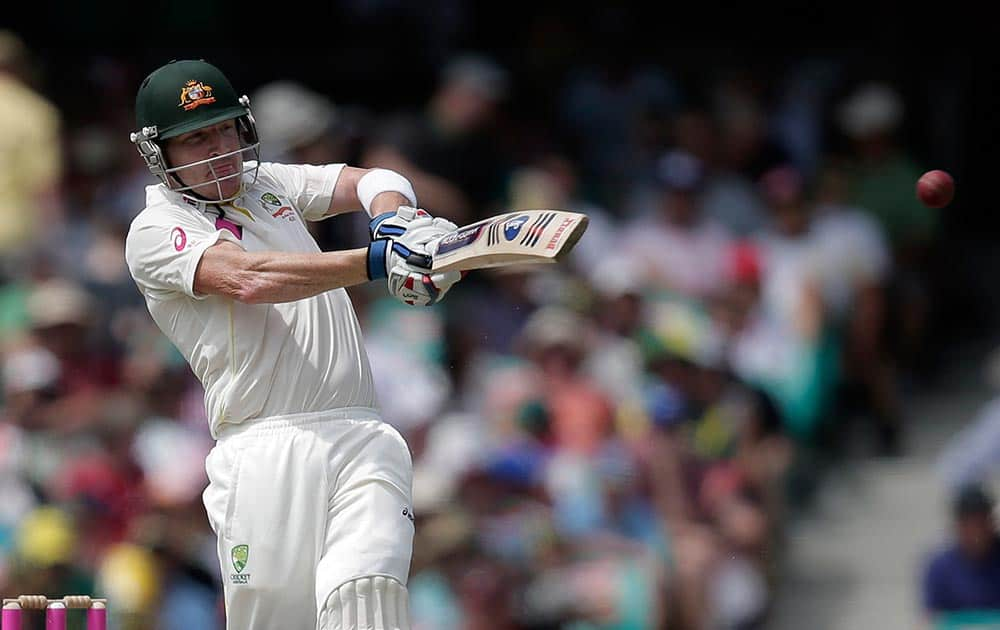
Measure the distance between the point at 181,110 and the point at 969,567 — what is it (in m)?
5.36

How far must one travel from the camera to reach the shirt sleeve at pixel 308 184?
662 centimetres

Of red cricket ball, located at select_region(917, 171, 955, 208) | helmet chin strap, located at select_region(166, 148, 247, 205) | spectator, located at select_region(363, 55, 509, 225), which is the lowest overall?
helmet chin strap, located at select_region(166, 148, 247, 205)

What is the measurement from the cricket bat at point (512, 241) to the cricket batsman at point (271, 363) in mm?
145

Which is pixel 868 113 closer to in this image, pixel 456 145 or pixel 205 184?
pixel 456 145

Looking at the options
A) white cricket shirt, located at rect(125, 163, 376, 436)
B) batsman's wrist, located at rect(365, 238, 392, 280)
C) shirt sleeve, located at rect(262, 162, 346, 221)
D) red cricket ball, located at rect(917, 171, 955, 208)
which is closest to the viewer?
batsman's wrist, located at rect(365, 238, 392, 280)

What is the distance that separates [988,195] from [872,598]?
423 centimetres

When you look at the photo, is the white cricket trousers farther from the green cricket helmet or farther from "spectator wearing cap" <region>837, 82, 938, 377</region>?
"spectator wearing cap" <region>837, 82, 938, 377</region>

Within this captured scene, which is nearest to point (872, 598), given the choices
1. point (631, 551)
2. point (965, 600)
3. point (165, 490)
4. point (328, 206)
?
point (965, 600)

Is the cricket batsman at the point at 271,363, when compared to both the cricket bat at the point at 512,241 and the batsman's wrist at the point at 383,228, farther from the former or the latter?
the cricket bat at the point at 512,241

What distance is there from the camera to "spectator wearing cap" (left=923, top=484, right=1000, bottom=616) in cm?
974

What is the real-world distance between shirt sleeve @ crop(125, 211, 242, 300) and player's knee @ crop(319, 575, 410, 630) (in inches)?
40.9

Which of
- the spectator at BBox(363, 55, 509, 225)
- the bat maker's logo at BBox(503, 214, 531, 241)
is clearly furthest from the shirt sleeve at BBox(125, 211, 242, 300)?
the spectator at BBox(363, 55, 509, 225)

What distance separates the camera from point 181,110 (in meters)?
6.14

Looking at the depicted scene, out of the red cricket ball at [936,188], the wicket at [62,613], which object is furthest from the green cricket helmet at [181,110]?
the red cricket ball at [936,188]
